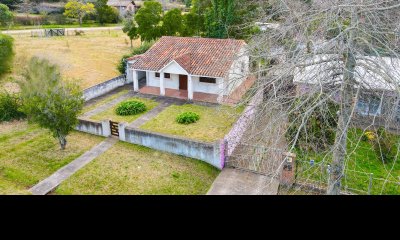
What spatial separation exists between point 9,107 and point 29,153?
5.32m

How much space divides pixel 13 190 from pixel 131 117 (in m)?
8.70

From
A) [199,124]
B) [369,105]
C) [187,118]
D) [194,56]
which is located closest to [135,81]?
[194,56]

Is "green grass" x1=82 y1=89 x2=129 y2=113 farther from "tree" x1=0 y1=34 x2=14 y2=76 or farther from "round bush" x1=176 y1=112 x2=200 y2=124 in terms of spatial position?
"tree" x1=0 y1=34 x2=14 y2=76

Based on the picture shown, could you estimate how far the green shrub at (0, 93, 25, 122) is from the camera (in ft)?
64.3

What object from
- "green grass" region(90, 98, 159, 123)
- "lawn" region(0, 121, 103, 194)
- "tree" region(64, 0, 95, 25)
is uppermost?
"tree" region(64, 0, 95, 25)

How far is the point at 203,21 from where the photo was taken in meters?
34.9

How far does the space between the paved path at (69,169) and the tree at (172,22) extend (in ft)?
61.9

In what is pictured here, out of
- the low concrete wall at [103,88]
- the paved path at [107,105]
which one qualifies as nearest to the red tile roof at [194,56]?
the paved path at [107,105]

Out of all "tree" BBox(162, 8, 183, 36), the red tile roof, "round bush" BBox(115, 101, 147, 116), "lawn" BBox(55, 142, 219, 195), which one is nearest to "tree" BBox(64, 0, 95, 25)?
"tree" BBox(162, 8, 183, 36)

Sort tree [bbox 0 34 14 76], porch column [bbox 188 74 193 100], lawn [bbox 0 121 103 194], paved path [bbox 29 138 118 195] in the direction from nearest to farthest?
paved path [bbox 29 138 118 195] → lawn [bbox 0 121 103 194] → porch column [bbox 188 74 193 100] → tree [bbox 0 34 14 76]

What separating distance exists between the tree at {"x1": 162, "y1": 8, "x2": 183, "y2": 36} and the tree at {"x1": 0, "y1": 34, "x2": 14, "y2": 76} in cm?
1368
